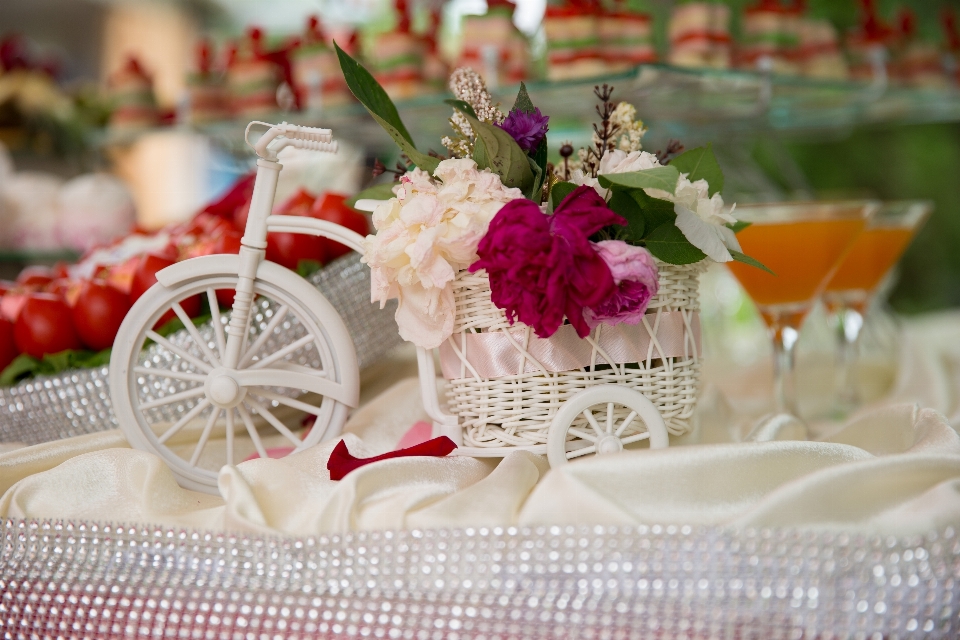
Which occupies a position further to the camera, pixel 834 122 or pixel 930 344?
pixel 834 122

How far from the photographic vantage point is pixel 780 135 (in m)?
1.76

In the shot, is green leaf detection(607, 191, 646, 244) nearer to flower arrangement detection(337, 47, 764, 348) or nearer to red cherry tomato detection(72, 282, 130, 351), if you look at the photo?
flower arrangement detection(337, 47, 764, 348)

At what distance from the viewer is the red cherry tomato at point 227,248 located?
2.91ft

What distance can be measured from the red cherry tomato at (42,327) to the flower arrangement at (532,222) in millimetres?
485

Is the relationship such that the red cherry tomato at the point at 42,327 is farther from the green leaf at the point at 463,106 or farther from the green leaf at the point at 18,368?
the green leaf at the point at 463,106

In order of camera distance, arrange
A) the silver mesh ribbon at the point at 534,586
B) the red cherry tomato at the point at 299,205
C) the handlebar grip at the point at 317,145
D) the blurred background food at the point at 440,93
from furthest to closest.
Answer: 1. the blurred background food at the point at 440,93
2. the red cherry tomato at the point at 299,205
3. the handlebar grip at the point at 317,145
4. the silver mesh ribbon at the point at 534,586

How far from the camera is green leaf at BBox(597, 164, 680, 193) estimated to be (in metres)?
0.62

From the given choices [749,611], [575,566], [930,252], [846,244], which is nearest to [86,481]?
[575,566]

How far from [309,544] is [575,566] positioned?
7.5 inches

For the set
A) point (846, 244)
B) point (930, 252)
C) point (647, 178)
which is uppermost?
point (647, 178)

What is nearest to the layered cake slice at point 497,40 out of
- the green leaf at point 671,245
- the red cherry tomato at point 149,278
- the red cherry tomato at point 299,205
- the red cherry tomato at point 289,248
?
the red cherry tomato at point 299,205

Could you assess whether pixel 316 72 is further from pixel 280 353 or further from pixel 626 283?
pixel 626 283

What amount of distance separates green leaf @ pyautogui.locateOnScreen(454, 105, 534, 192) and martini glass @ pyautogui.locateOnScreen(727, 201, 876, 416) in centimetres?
42

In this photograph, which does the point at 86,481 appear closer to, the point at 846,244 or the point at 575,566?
the point at 575,566
